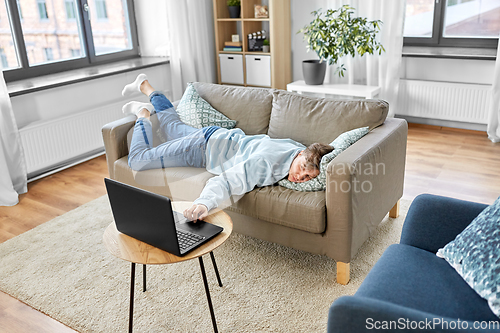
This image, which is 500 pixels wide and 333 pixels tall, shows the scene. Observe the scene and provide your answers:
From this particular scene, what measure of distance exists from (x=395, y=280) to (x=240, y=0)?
3.75 meters

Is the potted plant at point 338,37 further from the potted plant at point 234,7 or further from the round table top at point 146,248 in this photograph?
the round table top at point 146,248

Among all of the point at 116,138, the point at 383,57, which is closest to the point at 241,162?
the point at 116,138

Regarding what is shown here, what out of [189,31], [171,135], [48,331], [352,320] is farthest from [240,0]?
[352,320]

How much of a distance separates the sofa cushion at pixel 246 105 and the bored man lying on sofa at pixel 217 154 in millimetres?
161

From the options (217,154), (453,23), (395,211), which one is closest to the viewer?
(217,154)

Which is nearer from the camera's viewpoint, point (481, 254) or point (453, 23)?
point (481, 254)

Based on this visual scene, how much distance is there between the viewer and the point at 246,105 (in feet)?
8.96

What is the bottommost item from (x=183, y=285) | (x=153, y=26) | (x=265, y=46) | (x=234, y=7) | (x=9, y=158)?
(x=183, y=285)

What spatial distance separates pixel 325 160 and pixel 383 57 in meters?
2.54

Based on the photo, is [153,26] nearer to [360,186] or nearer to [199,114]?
[199,114]

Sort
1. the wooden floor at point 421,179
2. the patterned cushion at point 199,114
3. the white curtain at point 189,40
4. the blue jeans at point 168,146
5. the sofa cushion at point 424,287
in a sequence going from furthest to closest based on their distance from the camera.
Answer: the white curtain at point 189,40 < the wooden floor at point 421,179 < the patterned cushion at point 199,114 < the blue jeans at point 168,146 < the sofa cushion at point 424,287

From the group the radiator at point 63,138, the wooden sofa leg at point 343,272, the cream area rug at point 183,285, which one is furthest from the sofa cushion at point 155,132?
the wooden sofa leg at point 343,272

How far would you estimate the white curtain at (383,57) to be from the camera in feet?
13.2

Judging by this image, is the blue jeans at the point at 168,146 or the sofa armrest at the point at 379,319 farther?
the blue jeans at the point at 168,146
